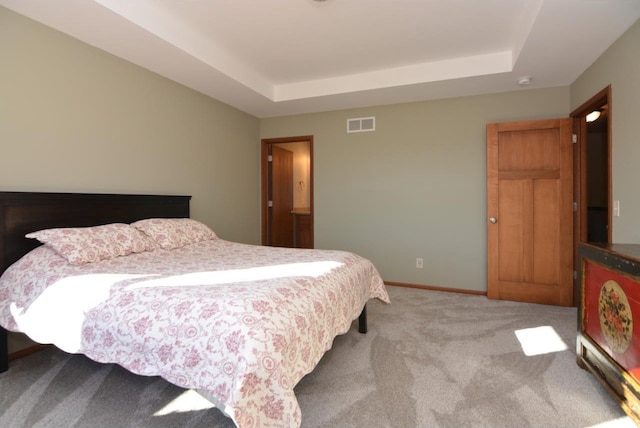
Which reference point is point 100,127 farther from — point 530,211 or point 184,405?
point 530,211

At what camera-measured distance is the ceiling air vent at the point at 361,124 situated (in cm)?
421

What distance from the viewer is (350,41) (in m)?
2.91

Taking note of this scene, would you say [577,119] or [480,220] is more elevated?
[577,119]

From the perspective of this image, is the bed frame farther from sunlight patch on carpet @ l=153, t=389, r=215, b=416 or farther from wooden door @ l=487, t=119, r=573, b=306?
wooden door @ l=487, t=119, r=573, b=306

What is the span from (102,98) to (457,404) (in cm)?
344

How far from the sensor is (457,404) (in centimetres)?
170

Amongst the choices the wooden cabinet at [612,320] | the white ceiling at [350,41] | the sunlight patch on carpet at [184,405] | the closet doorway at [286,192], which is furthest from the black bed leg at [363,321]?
the white ceiling at [350,41]

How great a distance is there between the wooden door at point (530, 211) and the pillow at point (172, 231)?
3.16 m

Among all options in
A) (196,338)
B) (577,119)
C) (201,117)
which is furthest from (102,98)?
(577,119)

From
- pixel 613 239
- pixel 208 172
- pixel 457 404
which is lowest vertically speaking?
pixel 457 404

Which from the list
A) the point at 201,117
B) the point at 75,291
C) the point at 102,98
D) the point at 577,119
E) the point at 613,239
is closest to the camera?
the point at 75,291

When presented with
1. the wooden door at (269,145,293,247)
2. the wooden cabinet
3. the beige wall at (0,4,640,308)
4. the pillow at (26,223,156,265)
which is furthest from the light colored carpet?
the wooden door at (269,145,293,247)

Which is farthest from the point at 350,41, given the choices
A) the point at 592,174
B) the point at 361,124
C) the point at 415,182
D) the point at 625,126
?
the point at 592,174

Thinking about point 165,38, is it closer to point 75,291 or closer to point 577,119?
point 75,291
